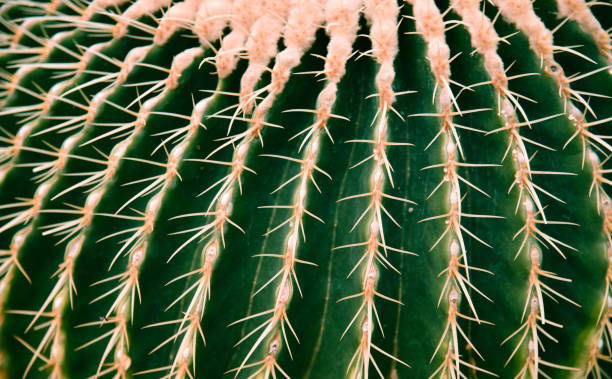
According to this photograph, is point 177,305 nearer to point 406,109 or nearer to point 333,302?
point 333,302

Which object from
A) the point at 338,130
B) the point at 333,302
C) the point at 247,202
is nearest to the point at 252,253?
the point at 247,202

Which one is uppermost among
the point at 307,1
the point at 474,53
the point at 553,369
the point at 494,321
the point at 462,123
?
the point at 307,1

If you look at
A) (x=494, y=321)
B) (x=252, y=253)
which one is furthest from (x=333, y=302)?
(x=494, y=321)

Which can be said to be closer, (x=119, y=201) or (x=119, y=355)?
(x=119, y=355)

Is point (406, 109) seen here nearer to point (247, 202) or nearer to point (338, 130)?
point (338, 130)

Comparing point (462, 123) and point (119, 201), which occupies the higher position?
point (462, 123)

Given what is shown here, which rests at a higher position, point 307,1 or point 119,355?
point 307,1
